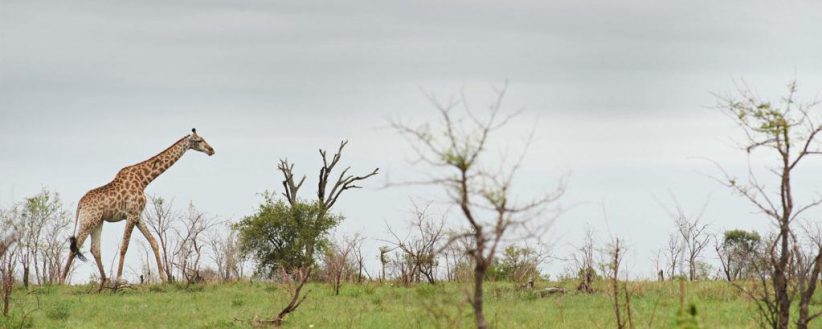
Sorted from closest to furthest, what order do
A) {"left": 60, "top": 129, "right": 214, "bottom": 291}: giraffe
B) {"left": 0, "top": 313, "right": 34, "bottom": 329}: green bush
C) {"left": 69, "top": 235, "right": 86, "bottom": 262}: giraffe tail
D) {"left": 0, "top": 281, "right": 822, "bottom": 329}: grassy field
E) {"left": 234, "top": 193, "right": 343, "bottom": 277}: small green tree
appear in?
{"left": 0, "top": 313, "right": 34, "bottom": 329}: green bush
{"left": 0, "top": 281, "right": 822, "bottom": 329}: grassy field
{"left": 69, "top": 235, "right": 86, "bottom": 262}: giraffe tail
{"left": 60, "top": 129, "right": 214, "bottom": 291}: giraffe
{"left": 234, "top": 193, "right": 343, "bottom": 277}: small green tree

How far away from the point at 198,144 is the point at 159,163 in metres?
1.49

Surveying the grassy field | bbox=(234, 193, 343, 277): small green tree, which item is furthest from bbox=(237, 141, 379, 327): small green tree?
the grassy field

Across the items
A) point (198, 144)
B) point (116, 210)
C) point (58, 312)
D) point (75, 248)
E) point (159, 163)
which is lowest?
point (58, 312)

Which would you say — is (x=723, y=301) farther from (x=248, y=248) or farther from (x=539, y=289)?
(x=248, y=248)

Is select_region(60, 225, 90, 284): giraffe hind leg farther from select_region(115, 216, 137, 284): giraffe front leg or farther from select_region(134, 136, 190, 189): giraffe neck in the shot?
select_region(134, 136, 190, 189): giraffe neck

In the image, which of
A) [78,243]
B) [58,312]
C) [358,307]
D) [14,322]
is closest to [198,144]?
[78,243]

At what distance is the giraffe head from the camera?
27859 mm

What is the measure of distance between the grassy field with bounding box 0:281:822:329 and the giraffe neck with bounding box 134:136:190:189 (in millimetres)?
4177

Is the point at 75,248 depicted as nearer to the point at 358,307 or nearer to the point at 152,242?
the point at 152,242

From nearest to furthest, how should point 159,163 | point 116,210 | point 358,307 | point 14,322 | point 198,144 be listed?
point 14,322 → point 358,307 → point 116,210 → point 159,163 → point 198,144

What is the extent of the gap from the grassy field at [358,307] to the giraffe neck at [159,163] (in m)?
4.18

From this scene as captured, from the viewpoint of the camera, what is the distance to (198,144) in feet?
91.6

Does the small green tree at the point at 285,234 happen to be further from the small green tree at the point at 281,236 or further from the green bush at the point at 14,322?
the green bush at the point at 14,322

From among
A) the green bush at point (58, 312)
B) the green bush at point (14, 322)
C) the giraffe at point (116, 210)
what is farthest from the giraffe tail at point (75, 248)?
the green bush at point (14, 322)
